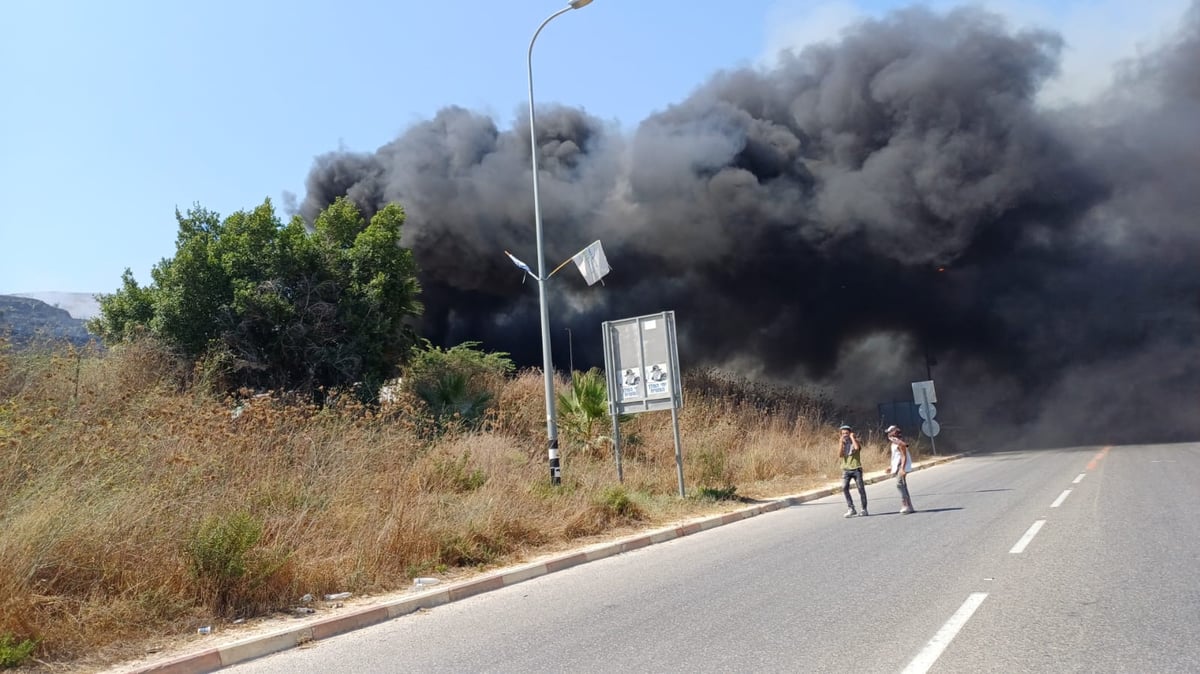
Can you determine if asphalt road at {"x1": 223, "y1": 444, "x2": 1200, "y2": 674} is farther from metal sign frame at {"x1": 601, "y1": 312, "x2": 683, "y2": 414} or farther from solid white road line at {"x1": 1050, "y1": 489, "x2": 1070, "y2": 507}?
metal sign frame at {"x1": 601, "y1": 312, "x2": 683, "y2": 414}

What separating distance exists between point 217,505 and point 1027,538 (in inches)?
300

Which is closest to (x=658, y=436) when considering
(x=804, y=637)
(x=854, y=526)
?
(x=854, y=526)

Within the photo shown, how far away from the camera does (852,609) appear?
5.36 metres

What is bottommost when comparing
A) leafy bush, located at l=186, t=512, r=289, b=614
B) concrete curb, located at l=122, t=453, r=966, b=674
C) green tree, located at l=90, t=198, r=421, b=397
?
concrete curb, located at l=122, t=453, r=966, b=674

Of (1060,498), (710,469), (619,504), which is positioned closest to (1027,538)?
(1060,498)

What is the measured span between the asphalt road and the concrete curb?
145 millimetres

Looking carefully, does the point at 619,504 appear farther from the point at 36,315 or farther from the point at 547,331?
the point at 36,315

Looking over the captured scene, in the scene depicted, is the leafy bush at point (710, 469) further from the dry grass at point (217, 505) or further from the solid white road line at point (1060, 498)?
the solid white road line at point (1060, 498)

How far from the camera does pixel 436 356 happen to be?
23.2m

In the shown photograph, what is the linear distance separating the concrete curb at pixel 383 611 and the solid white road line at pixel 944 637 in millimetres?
3938

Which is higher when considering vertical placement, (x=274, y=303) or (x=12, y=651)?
(x=274, y=303)

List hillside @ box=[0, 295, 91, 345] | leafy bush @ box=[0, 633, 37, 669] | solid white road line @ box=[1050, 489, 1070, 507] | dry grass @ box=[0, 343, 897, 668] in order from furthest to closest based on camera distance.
Result: hillside @ box=[0, 295, 91, 345], solid white road line @ box=[1050, 489, 1070, 507], dry grass @ box=[0, 343, 897, 668], leafy bush @ box=[0, 633, 37, 669]

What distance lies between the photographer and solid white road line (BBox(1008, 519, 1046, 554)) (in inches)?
290

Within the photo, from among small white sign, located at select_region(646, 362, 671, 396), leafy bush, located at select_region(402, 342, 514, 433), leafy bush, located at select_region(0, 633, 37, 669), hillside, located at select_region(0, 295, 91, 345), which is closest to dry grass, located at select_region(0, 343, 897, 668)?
leafy bush, located at select_region(0, 633, 37, 669)
